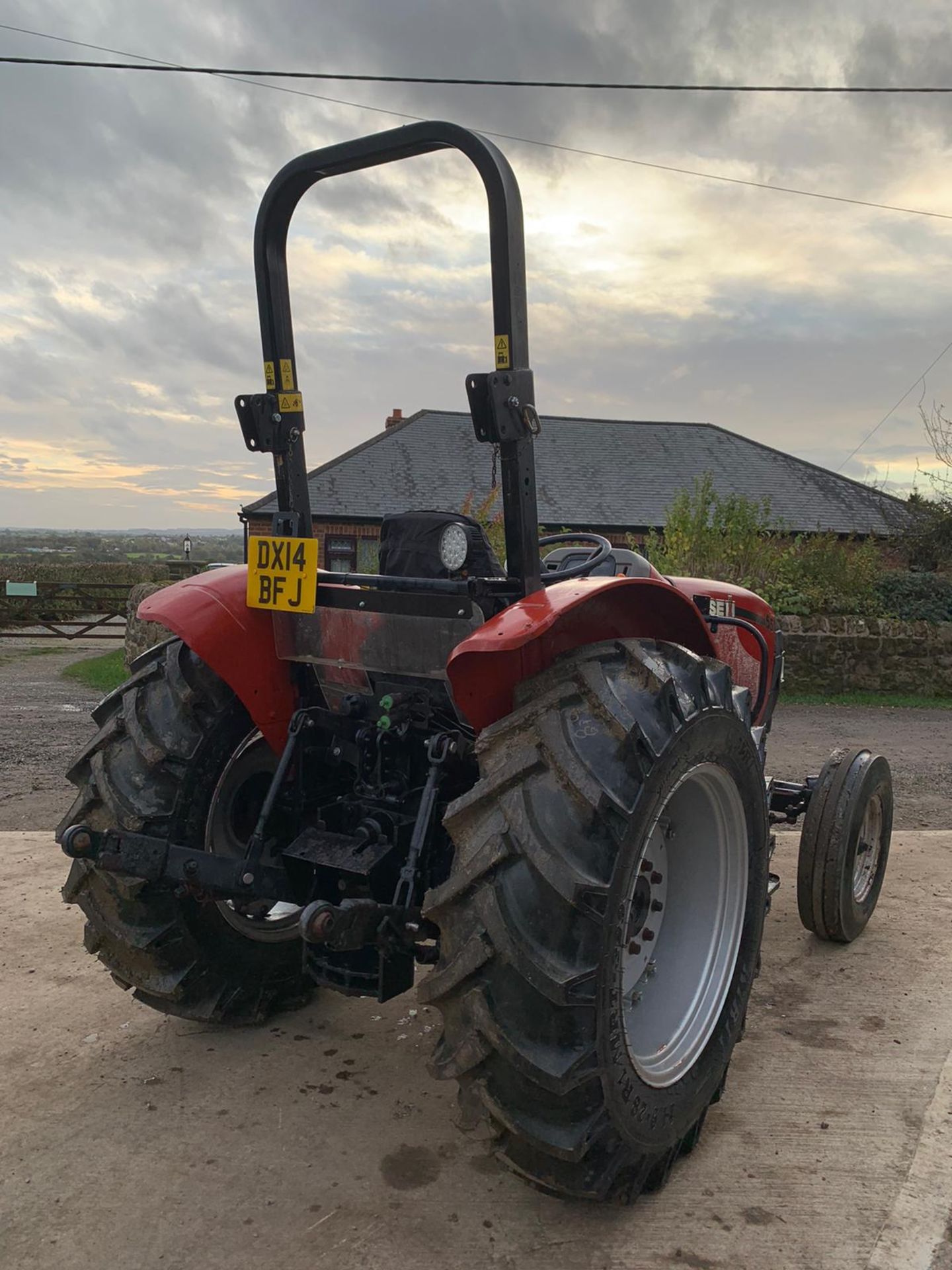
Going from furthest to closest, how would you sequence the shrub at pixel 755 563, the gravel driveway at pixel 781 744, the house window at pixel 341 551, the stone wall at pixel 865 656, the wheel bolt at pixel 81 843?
the house window at pixel 341 551 → the shrub at pixel 755 563 → the stone wall at pixel 865 656 → the gravel driveway at pixel 781 744 → the wheel bolt at pixel 81 843

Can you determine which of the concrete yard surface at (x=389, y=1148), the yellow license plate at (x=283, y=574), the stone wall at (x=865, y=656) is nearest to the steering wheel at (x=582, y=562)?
the yellow license plate at (x=283, y=574)

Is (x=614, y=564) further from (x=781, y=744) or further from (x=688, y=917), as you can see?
(x=781, y=744)

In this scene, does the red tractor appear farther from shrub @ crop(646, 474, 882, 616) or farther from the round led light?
shrub @ crop(646, 474, 882, 616)

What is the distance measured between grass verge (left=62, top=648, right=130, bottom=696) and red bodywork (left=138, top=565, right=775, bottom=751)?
943cm

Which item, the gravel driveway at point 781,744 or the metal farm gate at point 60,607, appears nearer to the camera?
the gravel driveway at point 781,744

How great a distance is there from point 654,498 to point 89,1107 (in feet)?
69.9

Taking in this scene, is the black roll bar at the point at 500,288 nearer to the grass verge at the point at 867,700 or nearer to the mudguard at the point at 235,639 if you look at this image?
the mudguard at the point at 235,639

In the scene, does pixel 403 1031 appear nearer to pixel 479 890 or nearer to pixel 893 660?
pixel 479 890

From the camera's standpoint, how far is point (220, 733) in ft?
9.91

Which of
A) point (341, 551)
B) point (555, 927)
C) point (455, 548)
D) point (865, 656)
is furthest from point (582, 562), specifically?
point (341, 551)

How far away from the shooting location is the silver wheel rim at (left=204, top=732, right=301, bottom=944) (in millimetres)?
3094

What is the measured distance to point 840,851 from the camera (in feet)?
13.0

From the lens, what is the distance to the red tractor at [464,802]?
2129 mm

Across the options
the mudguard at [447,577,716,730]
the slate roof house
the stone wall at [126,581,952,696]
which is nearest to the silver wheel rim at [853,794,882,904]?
the mudguard at [447,577,716,730]
